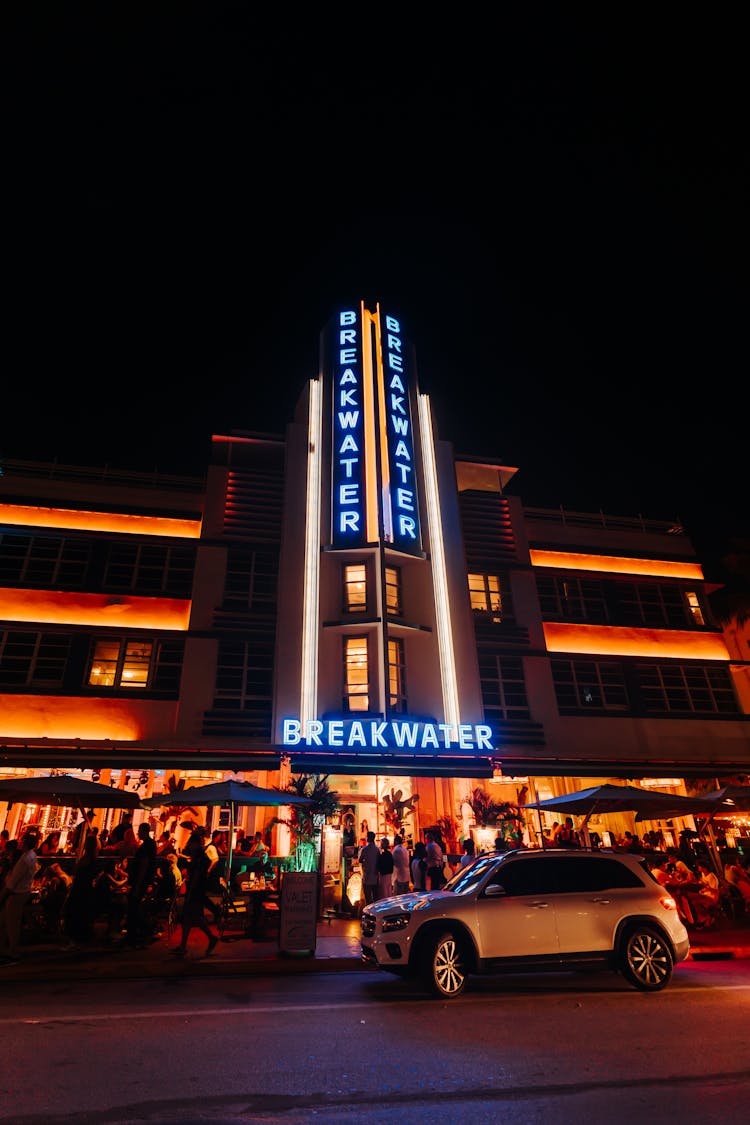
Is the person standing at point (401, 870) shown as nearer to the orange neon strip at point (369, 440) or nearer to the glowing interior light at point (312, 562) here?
the glowing interior light at point (312, 562)

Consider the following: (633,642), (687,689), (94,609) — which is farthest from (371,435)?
(687,689)

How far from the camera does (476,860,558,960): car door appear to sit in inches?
319

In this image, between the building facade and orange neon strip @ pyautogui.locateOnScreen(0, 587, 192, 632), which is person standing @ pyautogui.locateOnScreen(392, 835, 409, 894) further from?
orange neon strip @ pyautogui.locateOnScreen(0, 587, 192, 632)

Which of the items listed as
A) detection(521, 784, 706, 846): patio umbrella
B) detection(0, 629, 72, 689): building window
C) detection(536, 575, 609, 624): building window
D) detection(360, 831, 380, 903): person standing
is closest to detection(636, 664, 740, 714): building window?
detection(536, 575, 609, 624): building window

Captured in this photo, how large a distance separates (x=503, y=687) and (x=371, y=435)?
10.5 meters

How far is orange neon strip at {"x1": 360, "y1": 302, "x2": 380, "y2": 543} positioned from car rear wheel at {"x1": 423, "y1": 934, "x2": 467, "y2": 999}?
1432 cm

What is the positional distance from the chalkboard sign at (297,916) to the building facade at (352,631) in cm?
545

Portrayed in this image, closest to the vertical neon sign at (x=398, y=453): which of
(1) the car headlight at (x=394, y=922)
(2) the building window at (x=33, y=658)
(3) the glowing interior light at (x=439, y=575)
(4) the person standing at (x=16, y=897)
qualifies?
(3) the glowing interior light at (x=439, y=575)

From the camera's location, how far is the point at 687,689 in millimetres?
24062

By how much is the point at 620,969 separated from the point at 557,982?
1.07 m

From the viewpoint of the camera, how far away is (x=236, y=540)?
22.1 meters

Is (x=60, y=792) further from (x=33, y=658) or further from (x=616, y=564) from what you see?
(x=616, y=564)

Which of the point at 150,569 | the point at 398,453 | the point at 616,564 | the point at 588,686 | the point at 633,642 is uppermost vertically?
the point at 398,453

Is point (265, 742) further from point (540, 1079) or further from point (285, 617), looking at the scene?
point (540, 1079)
